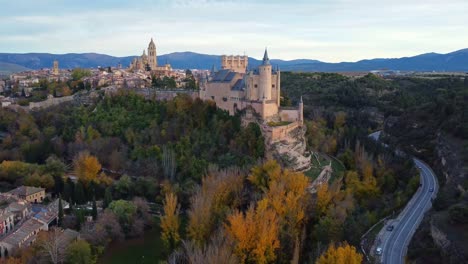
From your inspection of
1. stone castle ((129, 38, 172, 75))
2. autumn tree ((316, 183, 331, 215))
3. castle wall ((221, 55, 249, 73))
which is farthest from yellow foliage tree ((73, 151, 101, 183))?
stone castle ((129, 38, 172, 75))

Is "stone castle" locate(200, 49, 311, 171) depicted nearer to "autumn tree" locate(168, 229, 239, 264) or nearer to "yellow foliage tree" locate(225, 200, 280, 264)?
"yellow foliage tree" locate(225, 200, 280, 264)

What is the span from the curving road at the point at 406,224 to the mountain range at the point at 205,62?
10596 cm

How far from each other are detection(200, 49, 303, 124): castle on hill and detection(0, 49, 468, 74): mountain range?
9643 centimetres

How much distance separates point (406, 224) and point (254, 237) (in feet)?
29.2

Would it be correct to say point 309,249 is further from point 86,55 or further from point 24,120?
point 86,55

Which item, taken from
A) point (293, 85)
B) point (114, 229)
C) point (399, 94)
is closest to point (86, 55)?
point (293, 85)

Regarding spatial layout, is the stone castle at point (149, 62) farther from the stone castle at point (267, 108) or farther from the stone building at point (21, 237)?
the stone building at point (21, 237)

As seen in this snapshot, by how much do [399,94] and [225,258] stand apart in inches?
1814

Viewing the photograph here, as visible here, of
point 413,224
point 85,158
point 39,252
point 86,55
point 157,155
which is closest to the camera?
point 39,252

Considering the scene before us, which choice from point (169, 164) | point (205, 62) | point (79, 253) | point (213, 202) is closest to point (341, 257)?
point (213, 202)

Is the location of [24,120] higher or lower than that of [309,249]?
higher

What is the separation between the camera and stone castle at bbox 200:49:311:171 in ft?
108

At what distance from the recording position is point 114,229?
25422 mm

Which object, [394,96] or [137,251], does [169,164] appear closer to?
[137,251]
